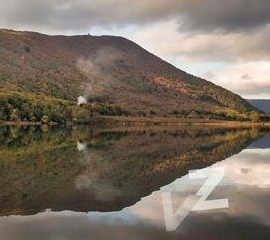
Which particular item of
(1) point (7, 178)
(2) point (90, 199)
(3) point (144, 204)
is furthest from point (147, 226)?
(1) point (7, 178)
